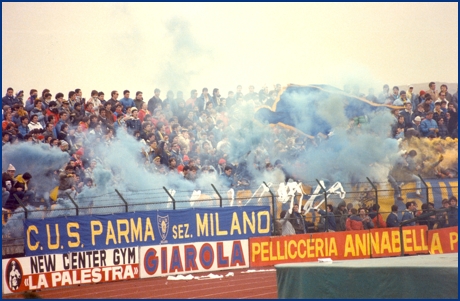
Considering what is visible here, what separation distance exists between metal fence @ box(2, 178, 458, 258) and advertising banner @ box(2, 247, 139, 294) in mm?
1317

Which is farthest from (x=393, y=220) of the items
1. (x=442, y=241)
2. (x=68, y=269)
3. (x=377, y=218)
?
(x=68, y=269)

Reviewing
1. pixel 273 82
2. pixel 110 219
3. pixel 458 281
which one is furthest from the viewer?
pixel 273 82

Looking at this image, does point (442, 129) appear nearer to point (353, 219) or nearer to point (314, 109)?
point (314, 109)

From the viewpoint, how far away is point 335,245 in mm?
22000

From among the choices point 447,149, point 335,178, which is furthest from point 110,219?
point 447,149

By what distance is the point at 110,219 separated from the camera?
18.6 meters

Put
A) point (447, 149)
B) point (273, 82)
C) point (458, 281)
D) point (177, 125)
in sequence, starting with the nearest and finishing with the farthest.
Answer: point (458, 281), point (177, 125), point (273, 82), point (447, 149)

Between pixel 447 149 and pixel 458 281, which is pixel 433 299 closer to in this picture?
pixel 458 281

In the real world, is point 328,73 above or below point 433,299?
above

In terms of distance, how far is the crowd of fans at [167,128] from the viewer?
2094 cm

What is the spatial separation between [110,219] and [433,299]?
32.2 ft

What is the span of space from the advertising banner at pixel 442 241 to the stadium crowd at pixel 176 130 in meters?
2.53

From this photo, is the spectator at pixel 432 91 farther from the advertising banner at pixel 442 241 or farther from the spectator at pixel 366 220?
the advertising banner at pixel 442 241

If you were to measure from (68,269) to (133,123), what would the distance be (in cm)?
702
